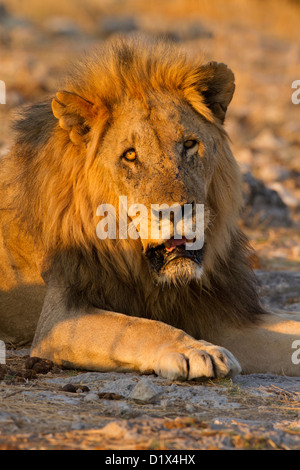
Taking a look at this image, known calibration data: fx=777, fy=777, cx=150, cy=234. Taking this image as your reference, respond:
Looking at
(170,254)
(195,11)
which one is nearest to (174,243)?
(170,254)

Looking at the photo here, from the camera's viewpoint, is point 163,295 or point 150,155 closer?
point 150,155

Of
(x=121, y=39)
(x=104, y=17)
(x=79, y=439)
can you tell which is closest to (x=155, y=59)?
(x=121, y=39)

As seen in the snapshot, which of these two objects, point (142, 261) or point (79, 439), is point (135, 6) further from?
point (79, 439)

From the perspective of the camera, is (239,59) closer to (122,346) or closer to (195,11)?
(195,11)

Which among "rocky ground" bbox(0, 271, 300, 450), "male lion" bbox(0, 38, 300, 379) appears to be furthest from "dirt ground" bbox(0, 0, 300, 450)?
"male lion" bbox(0, 38, 300, 379)

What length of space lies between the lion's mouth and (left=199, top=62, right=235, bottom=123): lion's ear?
1.01 m

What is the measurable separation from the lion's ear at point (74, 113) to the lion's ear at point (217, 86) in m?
0.72

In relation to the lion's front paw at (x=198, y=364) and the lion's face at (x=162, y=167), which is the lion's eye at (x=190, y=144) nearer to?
the lion's face at (x=162, y=167)

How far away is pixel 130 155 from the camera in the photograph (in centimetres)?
439

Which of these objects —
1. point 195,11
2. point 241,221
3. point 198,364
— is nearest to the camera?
point 198,364

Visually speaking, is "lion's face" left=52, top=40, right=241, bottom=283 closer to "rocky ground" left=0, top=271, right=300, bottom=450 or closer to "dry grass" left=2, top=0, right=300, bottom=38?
"rocky ground" left=0, top=271, right=300, bottom=450

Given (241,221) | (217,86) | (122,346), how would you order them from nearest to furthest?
(122,346) < (217,86) < (241,221)

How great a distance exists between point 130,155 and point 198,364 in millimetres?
1271

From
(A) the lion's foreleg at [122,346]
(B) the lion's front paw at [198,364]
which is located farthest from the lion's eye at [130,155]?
(B) the lion's front paw at [198,364]
